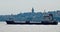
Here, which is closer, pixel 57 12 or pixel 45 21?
pixel 45 21

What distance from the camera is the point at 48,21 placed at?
3263 inches

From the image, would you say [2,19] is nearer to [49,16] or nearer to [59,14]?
[59,14]

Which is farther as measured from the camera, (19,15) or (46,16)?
(19,15)

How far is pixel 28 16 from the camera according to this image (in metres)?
120

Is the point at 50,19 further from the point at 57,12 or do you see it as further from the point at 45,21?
the point at 57,12

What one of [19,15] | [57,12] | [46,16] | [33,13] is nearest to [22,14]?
[19,15]

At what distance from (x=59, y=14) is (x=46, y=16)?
26.9 meters

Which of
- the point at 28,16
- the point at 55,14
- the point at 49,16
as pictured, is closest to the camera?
the point at 49,16

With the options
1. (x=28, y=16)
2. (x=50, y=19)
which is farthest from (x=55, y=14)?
(x=50, y=19)

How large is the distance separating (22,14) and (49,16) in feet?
121

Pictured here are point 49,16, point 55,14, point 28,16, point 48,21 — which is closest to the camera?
point 48,21

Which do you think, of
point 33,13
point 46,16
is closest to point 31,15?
point 33,13

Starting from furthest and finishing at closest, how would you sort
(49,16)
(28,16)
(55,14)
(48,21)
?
(28,16)
(55,14)
(49,16)
(48,21)

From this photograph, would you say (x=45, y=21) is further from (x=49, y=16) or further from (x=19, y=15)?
(x=19, y=15)
